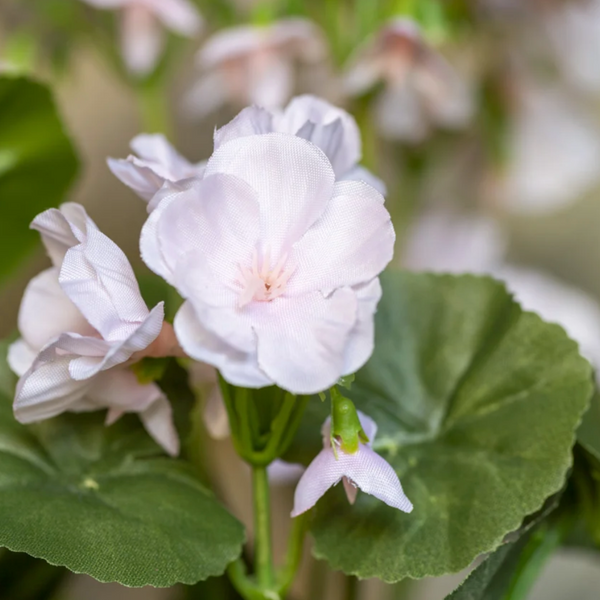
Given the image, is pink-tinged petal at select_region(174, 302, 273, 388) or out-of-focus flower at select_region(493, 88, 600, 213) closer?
pink-tinged petal at select_region(174, 302, 273, 388)

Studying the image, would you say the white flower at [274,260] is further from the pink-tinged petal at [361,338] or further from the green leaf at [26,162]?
the green leaf at [26,162]

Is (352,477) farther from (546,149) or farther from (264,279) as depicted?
(546,149)

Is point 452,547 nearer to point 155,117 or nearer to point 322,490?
point 322,490

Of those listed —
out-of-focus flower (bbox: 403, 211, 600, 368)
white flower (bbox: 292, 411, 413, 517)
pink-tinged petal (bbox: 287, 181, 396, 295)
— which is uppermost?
pink-tinged petal (bbox: 287, 181, 396, 295)

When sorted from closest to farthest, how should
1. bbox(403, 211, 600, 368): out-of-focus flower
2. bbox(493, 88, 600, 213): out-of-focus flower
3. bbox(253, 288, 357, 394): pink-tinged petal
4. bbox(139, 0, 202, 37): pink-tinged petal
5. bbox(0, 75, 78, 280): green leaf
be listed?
1. bbox(253, 288, 357, 394): pink-tinged petal
2. bbox(0, 75, 78, 280): green leaf
3. bbox(139, 0, 202, 37): pink-tinged petal
4. bbox(403, 211, 600, 368): out-of-focus flower
5. bbox(493, 88, 600, 213): out-of-focus flower

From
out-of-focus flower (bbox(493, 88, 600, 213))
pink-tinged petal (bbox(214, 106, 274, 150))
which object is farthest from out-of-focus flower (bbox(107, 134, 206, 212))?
out-of-focus flower (bbox(493, 88, 600, 213))

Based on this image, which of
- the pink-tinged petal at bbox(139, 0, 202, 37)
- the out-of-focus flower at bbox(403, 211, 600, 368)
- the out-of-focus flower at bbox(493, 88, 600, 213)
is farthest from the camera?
the out-of-focus flower at bbox(493, 88, 600, 213)

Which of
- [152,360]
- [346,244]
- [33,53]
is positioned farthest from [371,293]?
[33,53]

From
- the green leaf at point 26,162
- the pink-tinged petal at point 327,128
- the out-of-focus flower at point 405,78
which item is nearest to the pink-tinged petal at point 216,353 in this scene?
the pink-tinged petal at point 327,128

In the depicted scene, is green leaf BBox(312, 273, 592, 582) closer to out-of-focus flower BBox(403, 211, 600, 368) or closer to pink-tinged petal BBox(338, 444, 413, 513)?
pink-tinged petal BBox(338, 444, 413, 513)
